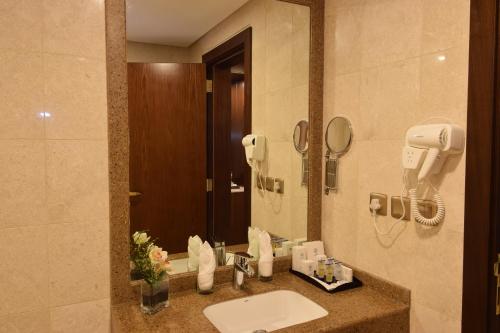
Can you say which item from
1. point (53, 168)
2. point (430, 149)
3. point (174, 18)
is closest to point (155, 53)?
point (174, 18)

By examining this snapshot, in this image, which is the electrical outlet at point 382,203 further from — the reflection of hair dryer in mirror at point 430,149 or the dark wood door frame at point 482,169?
the dark wood door frame at point 482,169

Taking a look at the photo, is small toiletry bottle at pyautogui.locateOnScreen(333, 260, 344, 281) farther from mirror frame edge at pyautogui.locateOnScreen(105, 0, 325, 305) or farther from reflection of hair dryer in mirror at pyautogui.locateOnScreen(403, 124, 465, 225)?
mirror frame edge at pyautogui.locateOnScreen(105, 0, 325, 305)

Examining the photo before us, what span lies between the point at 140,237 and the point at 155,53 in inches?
27.2

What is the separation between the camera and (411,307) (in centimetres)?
129

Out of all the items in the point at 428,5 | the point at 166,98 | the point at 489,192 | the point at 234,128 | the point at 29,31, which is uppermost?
the point at 428,5

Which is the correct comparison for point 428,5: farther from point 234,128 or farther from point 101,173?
point 101,173

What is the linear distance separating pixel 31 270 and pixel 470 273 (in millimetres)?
1358

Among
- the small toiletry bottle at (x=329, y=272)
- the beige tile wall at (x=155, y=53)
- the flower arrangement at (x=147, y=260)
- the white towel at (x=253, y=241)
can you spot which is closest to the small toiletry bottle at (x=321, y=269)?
the small toiletry bottle at (x=329, y=272)

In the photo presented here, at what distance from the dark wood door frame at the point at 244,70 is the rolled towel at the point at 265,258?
14 cm

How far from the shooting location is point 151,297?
1.22 m

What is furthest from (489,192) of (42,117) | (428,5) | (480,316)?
(42,117)

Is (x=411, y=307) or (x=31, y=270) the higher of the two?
(x=31, y=270)

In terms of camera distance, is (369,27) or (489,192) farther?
(369,27)

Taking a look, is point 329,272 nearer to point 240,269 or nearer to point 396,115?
point 240,269
